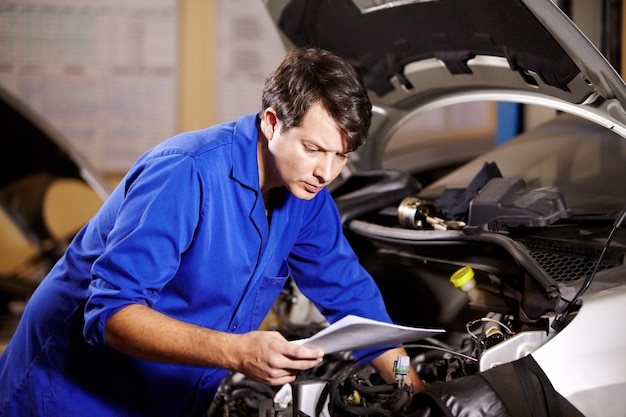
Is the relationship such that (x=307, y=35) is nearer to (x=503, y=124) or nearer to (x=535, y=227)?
(x=535, y=227)

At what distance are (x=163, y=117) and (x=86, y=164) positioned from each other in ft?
3.99

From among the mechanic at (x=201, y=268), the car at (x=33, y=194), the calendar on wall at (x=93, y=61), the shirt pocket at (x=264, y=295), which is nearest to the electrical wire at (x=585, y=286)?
the mechanic at (x=201, y=268)


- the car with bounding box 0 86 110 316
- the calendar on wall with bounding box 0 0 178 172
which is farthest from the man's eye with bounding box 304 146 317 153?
the calendar on wall with bounding box 0 0 178 172

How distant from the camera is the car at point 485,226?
1.30 metres

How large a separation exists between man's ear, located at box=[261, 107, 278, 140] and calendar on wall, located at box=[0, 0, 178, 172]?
351 centimetres

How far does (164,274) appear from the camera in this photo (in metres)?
1.37

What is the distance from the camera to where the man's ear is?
1.47m

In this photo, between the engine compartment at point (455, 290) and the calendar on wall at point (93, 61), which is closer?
the engine compartment at point (455, 290)

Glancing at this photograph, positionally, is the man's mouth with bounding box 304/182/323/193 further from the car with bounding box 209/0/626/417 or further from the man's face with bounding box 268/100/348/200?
the car with bounding box 209/0/626/417

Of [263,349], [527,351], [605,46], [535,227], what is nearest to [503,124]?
[605,46]

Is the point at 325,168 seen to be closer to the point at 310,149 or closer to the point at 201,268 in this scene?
the point at 310,149

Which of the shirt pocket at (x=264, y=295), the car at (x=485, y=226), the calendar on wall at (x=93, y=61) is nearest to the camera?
the car at (x=485, y=226)

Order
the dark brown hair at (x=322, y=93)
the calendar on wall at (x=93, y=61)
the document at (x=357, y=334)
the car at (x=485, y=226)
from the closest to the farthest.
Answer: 1. the document at (x=357, y=334)
2. the car at (x=485, y=226)
3. the dark brown hair at (x=322, y=93)
4. the calendar on wall at (x=93, y=61)

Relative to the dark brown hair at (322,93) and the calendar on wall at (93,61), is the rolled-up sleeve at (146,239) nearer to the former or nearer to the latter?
the dark brown hair at (322,93)
